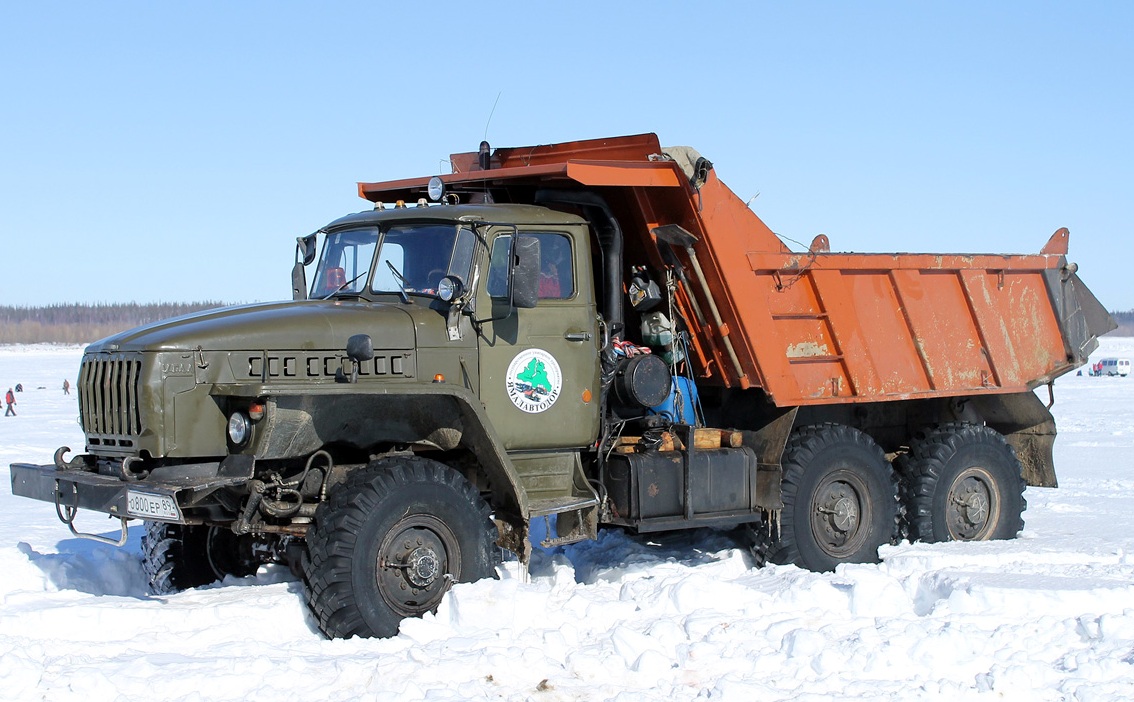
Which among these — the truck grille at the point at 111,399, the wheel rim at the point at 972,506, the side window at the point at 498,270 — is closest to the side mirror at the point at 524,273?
the side window at the point at 498,270

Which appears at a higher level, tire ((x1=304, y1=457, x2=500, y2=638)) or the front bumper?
the front bumper

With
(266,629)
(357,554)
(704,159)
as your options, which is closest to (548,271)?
(704,159)

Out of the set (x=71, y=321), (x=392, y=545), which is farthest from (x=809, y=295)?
(x=71, y=321)

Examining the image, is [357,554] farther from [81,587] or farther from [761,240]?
[761,240]

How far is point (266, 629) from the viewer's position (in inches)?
259

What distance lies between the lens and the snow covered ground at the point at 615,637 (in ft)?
18.6

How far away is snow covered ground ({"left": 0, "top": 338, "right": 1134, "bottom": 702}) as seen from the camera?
18.6 feet

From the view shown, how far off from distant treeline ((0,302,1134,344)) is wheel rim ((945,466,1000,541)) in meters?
121

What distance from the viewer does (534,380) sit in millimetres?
7691

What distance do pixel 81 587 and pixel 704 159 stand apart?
5027mm

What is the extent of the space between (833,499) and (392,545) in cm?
402

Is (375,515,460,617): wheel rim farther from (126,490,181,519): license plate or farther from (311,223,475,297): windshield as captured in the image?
(311,223,475,297): windshield

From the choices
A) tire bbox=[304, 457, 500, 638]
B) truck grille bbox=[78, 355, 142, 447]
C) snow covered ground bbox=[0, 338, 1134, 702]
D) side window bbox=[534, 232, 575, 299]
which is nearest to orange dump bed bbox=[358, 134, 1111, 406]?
side window bbox=[534, 232, 575, 299]

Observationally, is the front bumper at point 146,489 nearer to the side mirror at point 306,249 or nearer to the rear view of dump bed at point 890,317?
the side mirror at point 306,249
